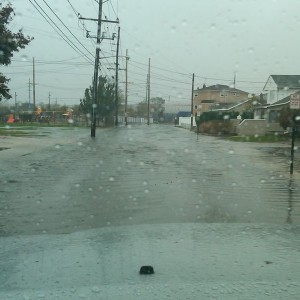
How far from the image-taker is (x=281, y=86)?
184 ft

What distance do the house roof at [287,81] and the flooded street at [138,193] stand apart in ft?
129

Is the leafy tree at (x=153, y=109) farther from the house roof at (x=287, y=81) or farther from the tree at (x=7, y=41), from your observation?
the tree at (x=7, y=41)

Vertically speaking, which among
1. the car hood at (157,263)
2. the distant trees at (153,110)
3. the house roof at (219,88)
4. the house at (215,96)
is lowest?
the distant trees at (153,110)

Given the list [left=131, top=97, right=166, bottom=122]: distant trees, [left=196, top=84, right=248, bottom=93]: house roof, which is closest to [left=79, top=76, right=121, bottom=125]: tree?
[left=196, top=84, right=248, bottom=93]: house roof

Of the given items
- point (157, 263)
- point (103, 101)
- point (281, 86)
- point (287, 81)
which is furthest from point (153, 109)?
point (157, 263)

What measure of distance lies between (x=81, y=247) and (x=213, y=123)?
140ft

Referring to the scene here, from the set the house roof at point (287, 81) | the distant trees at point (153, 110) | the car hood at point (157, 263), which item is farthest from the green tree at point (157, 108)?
the car hood at point (157, 263)

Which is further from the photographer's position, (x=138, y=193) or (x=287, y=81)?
(x=287, y=81)

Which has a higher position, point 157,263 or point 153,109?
point 157,263

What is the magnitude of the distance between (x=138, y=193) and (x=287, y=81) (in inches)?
1962

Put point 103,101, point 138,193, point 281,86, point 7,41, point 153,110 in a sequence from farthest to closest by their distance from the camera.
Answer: point 153,110 < point 103,101 < point 281,86 < point 7,41 < point 138,193

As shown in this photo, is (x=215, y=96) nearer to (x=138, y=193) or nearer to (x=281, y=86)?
(x=281, y=86)

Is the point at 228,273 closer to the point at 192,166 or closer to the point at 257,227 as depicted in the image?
the point at 257,227

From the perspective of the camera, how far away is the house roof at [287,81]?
56506mm
